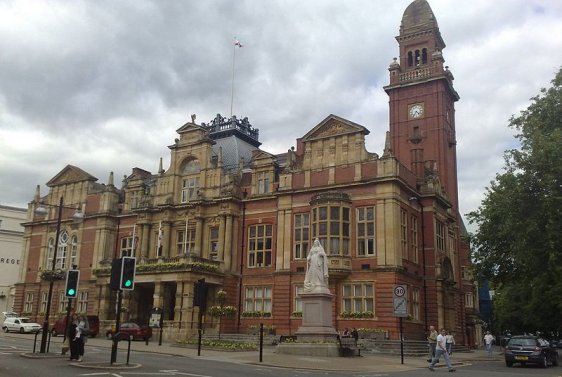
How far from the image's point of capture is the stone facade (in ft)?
132

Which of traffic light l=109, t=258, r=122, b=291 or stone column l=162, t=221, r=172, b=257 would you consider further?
stone column l=162, t=221, r=172, b=257

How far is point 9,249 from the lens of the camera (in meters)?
73.1

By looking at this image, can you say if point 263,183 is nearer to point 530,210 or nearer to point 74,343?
point 530,210

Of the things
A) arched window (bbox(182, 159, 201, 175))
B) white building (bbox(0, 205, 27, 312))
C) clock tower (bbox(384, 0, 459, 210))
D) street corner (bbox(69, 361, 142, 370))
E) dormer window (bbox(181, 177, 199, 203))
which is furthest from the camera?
white building (bbox(0, 205, 27, 312))

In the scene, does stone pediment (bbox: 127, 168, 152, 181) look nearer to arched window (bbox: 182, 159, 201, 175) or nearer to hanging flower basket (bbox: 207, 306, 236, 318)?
arched window (bbox: 182, 159, 201, 175)

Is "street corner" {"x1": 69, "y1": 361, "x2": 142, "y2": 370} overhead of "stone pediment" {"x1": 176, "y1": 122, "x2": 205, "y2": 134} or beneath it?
beneath

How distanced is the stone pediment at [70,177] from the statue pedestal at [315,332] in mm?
35523

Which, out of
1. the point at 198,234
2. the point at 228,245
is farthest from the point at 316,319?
the point at 198,234

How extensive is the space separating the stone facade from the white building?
16.7 meters

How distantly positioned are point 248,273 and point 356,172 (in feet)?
40.1

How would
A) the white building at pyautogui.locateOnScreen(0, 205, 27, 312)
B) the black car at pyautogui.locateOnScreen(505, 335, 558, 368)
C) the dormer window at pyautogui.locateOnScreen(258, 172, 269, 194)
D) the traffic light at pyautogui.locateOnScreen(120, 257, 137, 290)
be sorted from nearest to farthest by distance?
the traffic light at pyautogui.locateOnScreen(120, 257, 137, 290), the black car at pyautogui.locateOnScreen(505, 335, 558, 368), the dormer window at pyautogui.locateOnScreen(258, 172, 269, 194), the white building at pyautogui.locateOnScreen(0, 205, 27, 312)

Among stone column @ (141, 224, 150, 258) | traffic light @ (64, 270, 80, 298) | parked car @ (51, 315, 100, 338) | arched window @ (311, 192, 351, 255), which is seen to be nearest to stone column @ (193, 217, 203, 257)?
stone column @ (141, 224, 150, 258)

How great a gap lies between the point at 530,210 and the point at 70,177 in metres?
44.7

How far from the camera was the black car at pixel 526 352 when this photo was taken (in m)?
27.6
